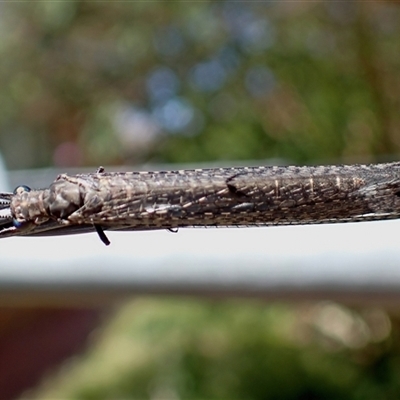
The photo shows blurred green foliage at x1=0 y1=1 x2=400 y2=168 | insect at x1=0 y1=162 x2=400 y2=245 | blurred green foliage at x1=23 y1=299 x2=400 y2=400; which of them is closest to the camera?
insect at x1=0 y1=162 x2=400 y2=245

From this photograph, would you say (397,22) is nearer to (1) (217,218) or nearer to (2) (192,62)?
(2) (192,62)

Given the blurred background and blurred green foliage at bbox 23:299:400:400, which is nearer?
blurred green foliage at bbox 23:299:400:400

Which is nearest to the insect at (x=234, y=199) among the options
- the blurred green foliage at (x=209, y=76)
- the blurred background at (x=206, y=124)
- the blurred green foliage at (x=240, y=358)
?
the blurred background at (x=206, y=124)

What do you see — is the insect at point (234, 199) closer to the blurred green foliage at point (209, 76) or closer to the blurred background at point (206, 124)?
the blurred background at point (206, 124)

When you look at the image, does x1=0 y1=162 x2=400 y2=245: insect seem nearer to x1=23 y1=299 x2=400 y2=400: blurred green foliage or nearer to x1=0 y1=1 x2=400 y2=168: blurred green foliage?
x1=23 y1=299 x2=400 y2=400: blurred green foliage

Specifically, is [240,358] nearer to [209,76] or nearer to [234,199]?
[234,199]

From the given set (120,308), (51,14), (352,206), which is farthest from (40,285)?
(51,14)

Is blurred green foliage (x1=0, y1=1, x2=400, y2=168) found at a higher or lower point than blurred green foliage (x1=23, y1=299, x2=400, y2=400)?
higher

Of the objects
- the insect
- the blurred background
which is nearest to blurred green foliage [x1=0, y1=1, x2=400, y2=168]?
the blurred background
